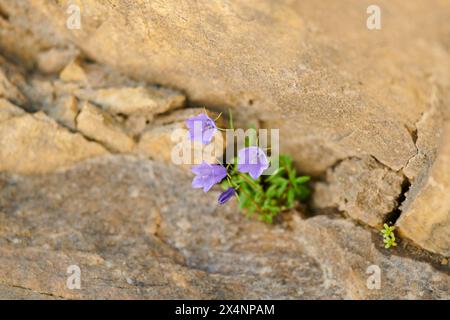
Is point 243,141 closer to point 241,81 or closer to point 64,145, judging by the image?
point 241,81

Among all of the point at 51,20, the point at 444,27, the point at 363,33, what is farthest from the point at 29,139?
the point at 444,27

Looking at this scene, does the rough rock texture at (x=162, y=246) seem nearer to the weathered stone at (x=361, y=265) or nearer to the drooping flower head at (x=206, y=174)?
the weathered stone at (x=361, y=265)

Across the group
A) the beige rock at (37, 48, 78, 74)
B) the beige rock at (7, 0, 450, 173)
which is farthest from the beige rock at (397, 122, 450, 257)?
the beige rock at (37, 48, 78, 74)

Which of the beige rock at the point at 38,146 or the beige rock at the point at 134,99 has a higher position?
the beige rock at the point at 134,99

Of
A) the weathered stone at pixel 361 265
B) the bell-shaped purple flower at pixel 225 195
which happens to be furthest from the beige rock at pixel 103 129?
the weathered stone at pixel 361 265

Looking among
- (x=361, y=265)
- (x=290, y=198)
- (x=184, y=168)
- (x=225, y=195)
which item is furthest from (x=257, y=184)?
(x=361, y=265)

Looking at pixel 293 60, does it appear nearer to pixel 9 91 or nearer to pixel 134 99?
pixel 134 99
